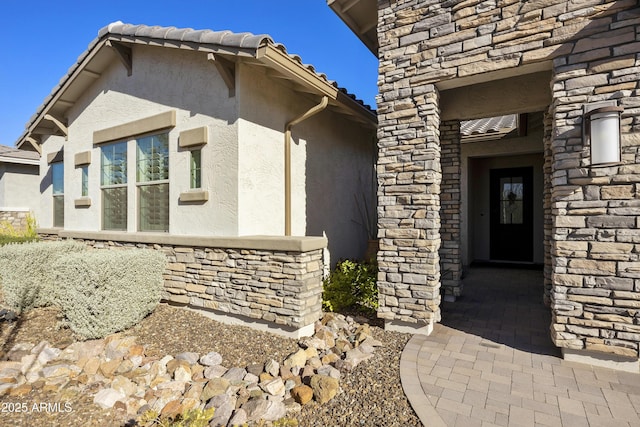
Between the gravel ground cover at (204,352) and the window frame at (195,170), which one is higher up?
the window frame at (195,170)

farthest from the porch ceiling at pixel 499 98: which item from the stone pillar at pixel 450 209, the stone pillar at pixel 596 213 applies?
the stone pillar at pixel 596 213

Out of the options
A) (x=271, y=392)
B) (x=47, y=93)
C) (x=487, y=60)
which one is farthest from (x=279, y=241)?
(x=47, y=93)

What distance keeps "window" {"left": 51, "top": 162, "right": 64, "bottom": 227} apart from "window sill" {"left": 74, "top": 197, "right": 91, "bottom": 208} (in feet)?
5.92

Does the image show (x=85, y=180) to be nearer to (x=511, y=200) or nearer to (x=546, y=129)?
(x=546, y=129)

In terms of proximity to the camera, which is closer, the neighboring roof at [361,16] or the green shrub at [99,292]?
the green shrub at [99,292]

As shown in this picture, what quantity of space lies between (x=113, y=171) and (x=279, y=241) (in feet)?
14.9

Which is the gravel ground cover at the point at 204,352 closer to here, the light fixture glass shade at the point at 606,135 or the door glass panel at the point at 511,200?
the light fixture glass shade at the point at 606,135

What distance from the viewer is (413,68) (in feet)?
14.5

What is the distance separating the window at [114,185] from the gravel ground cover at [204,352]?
6.45 feet

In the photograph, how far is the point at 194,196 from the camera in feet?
17.4

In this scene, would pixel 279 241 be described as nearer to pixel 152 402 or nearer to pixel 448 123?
pixel 152 402

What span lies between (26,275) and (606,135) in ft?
26.7

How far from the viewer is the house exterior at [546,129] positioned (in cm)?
333

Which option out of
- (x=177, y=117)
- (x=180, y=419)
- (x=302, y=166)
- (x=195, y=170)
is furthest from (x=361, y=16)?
(x=180, y=419)
